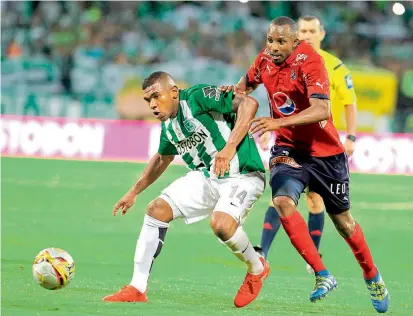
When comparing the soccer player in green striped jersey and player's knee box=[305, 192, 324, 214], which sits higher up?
the soccer player in green striped jersey

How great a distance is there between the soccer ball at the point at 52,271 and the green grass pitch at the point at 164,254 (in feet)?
0.41

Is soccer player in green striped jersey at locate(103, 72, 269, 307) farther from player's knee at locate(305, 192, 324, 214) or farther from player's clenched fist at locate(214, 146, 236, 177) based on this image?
player's knee at locate(305, 192, 324, 214)

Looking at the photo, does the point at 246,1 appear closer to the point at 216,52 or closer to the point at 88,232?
the point at 216,52

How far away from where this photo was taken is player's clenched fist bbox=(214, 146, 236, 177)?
22.1 feet

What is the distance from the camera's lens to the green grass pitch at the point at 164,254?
6895 mm

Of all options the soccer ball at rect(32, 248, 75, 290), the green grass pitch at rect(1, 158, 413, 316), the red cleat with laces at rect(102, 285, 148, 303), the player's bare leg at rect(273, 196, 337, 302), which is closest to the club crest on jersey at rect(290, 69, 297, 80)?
the player's bare leg at rect(273, 196, 337, 302)

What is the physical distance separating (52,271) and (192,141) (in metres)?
1.36

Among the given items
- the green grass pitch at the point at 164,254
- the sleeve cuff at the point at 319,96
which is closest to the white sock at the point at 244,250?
the green grass pitch at the point at 164,254

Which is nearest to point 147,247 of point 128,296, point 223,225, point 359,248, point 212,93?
point 128,296

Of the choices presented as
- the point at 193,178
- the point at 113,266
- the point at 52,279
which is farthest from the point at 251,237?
the point at 52,279

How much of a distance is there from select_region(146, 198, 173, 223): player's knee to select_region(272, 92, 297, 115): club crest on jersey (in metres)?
1.09

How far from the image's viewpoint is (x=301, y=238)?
7023 mm

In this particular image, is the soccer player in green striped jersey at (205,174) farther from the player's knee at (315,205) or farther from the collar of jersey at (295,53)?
the player's knee at (315,205)

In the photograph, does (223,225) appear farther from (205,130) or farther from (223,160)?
(205,130)
